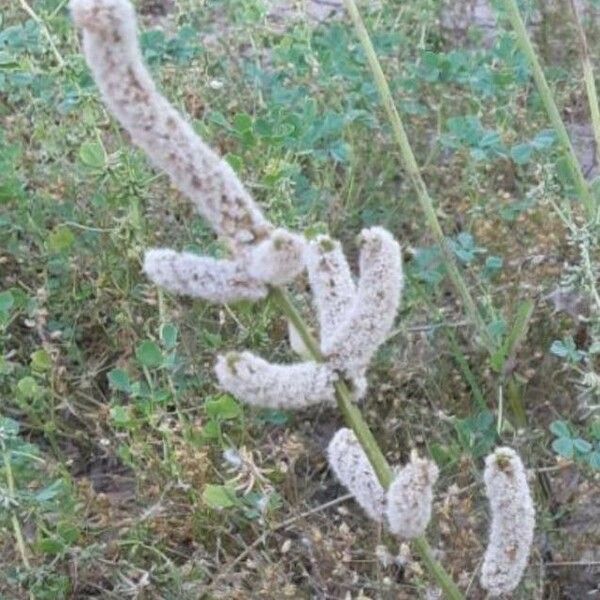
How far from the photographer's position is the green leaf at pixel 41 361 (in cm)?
229

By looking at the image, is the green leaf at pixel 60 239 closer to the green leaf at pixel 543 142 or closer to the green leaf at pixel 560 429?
the green leaf at pixel 543 142

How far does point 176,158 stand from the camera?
107 centimetres

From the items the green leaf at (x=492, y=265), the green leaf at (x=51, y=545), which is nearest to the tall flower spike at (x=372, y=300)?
the green leaf at (x=51, y=545)

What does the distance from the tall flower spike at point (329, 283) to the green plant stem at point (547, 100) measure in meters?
0.85

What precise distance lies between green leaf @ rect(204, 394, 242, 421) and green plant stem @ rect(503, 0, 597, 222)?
614 mm

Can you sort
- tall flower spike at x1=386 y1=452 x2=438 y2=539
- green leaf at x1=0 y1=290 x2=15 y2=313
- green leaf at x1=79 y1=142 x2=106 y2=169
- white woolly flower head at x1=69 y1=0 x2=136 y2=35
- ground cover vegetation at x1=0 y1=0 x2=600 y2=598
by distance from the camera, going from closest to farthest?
white woolly flower head at x1=69 y1=0 x2=136 y2=35
tall flower spike at x1=386 y1=452 x2=438 y2=539
ground cover vegetation at x1=0 y1=0 x2=600 y2=598
green leaf at x1=0 y1=290 x2=15 y2=313
green leaf at x1=79 y1=142 x2=106 y2=169

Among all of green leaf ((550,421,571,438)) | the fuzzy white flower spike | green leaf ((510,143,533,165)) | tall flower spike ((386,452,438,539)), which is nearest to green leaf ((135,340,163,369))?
green leaf ((550,421,571,438))

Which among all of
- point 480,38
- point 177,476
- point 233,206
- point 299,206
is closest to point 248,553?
point 177,476

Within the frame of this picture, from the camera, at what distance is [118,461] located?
247 centimetres

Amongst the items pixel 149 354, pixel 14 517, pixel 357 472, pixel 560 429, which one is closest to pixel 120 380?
pixel 149 354

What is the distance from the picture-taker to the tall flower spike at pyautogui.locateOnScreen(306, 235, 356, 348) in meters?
1.20

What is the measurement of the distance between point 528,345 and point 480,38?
126cm

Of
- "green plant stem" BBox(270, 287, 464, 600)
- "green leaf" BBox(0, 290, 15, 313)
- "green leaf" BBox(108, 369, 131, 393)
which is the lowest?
"green leaf" BBox(108, 369, 131, 393)

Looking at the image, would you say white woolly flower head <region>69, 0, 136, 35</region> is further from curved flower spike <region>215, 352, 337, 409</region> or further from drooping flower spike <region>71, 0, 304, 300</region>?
curved flower spike <region>215, 352, 337, 409</region>
